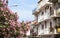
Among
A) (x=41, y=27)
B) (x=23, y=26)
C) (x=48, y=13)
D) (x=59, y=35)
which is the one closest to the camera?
(x=23, y=26)

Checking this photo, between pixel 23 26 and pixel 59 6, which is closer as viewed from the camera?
pixel 23 26

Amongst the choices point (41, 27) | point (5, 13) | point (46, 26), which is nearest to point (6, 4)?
point (5, 13)

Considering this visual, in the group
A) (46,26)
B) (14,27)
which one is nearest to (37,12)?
(46,26)

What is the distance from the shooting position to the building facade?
129 ft

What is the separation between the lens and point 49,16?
41.1m

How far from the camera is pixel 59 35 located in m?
39.2

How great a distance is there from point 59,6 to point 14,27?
18.3m

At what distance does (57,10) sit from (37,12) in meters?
10.2

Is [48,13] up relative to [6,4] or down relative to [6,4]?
up

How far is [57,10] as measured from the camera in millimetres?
39500

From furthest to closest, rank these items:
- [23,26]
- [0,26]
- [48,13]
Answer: [48,13]
[23,26]
[0,26]

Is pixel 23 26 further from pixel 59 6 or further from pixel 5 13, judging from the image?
pixel 59 6

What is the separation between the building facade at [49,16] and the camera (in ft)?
129

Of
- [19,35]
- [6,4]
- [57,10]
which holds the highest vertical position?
[57,10]
